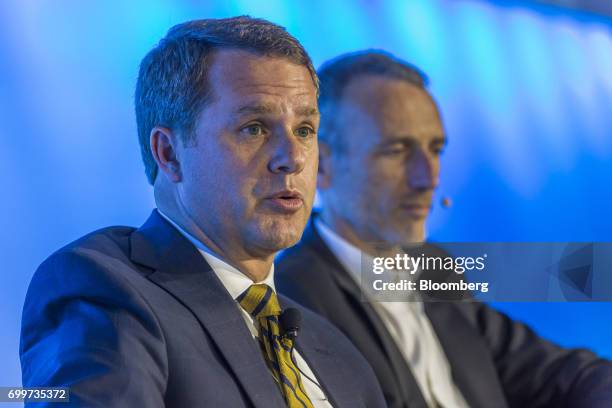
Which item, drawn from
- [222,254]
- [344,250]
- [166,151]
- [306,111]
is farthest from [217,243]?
[344,250]

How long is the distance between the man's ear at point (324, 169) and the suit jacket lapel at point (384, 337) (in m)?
0.41

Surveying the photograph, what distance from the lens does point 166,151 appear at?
80.1 inches

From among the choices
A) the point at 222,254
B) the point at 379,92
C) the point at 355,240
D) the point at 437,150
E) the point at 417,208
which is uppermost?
the point at 379,92

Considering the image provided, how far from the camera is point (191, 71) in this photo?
1.98 m

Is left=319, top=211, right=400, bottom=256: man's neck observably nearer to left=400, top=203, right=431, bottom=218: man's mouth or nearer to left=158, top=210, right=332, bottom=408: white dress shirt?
left=400, top=203, right=431, bottom=218: man's mouth

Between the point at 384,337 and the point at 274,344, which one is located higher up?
the point at 384,337

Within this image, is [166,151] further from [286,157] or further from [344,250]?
[344,250]

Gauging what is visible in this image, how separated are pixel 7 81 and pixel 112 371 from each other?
1.24 metres

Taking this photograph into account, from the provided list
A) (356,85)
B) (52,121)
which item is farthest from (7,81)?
(356,85)

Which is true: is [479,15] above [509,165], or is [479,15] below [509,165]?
above

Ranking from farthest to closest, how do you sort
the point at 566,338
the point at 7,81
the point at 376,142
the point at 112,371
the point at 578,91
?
the point at 578,91
the point at 566,338
the point at 376,142
the point at 7,81
the point at 112,371

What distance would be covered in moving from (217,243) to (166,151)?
24 centimetres

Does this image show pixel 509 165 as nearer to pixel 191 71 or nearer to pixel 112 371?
pixel 191 71

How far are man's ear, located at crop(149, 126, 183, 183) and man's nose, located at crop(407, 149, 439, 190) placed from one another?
1241 millimetres
